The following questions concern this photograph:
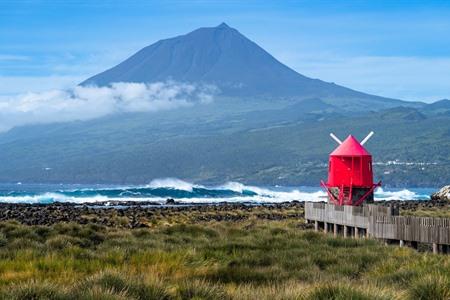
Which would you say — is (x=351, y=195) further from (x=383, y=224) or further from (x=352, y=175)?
(x=383, y=224)

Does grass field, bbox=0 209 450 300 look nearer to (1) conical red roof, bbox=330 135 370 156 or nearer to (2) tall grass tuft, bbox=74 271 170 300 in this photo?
(2) tall grass tuft, bbox=74 271 170 300

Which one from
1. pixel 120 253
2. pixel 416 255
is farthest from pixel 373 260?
pixel 120 253

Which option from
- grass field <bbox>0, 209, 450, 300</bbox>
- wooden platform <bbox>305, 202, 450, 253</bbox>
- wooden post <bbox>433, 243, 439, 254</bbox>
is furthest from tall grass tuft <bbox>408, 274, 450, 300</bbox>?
wooden post <bbox>433, 243, 439, 254</bbox>

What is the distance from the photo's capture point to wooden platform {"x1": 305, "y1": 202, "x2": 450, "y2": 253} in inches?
856

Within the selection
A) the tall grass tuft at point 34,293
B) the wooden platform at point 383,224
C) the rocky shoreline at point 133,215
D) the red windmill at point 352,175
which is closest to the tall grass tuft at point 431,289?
the tall grass tuft at point 34,293

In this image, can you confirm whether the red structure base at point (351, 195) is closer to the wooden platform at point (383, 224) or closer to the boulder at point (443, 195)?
the wooden platform at point (383, 224)

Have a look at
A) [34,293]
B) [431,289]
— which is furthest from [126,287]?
[431,289]

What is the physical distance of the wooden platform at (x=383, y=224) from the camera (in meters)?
21.8

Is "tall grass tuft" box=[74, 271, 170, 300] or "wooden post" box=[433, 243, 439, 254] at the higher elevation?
"tall grass tuft" box=[74, 271, 170, 300]

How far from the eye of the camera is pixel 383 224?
24797 millimetres

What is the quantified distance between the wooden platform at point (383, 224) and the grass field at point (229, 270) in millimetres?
1999

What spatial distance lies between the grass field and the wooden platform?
78.7 inches

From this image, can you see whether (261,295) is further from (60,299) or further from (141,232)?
(141,232)

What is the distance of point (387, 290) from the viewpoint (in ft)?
36.7
